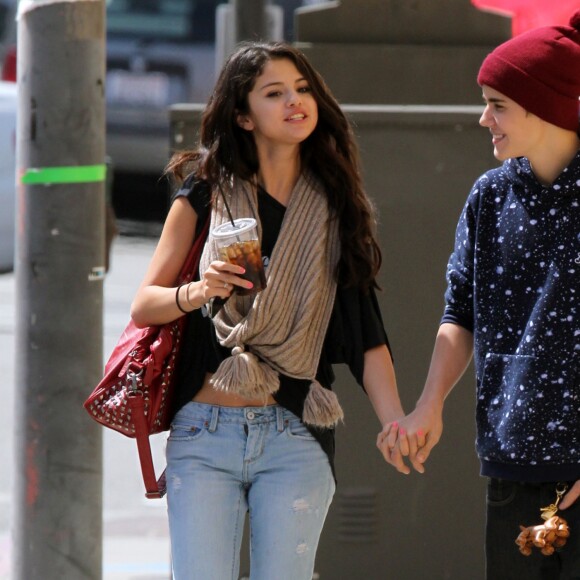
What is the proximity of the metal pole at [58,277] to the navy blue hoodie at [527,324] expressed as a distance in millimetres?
1582

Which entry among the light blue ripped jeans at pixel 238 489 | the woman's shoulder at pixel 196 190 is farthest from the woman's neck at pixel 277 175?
the light blue ripped jeans at pixel 238 489

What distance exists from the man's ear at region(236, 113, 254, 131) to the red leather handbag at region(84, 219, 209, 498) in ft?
0.90

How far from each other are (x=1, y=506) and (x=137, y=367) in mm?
3386

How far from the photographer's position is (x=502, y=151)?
302 centimetres

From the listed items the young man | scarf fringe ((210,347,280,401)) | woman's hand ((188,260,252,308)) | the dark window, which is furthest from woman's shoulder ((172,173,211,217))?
the dark window

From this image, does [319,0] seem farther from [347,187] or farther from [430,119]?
[347,187]

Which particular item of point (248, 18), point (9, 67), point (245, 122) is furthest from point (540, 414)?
point (9, 67)

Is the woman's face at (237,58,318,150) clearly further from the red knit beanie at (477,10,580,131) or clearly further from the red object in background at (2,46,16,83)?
the red object in background at (2,46,16,83)

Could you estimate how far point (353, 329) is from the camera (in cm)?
329

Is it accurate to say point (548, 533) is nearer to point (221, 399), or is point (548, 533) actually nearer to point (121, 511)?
point (221, 399)

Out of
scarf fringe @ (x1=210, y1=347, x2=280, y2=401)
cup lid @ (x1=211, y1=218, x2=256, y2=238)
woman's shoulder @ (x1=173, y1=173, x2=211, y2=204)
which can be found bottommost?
scarf fringe @ (x1=210, y1=347, x2=280, y2=401)

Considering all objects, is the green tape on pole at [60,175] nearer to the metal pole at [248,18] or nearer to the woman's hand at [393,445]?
the woman's hand at [393,445]

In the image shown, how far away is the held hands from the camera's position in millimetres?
3127

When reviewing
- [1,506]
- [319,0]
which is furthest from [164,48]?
[1,506]
